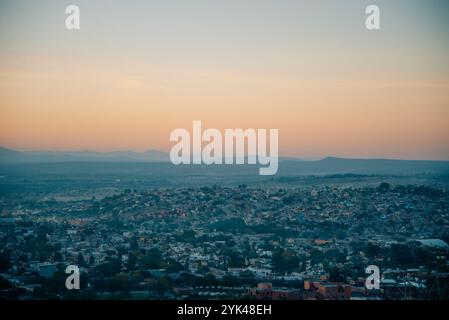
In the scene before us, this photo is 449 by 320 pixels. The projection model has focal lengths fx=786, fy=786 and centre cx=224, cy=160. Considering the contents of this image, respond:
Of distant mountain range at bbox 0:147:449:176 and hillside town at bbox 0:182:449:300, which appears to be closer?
hillside town at bbox 0:182:449:300

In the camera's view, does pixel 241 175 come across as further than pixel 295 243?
Yes

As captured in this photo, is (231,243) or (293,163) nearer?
(231,243)

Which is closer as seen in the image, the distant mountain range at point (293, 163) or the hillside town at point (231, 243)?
the hillside town at point (231, 243)
